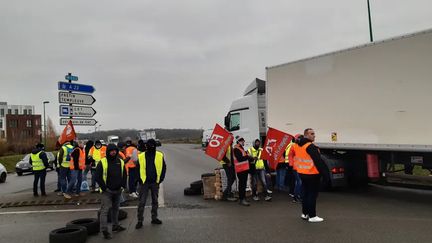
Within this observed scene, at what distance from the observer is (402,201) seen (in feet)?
33.8

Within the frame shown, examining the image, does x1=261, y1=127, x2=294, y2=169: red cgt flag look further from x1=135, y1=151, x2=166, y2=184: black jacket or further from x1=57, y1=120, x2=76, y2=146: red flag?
x1=57, y1=120, x2=76, y2=146: red flag

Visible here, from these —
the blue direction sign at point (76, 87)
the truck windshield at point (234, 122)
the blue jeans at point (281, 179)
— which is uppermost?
the blue direction sign at point (76, 87)

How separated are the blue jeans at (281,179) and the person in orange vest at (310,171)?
4050 millimetres

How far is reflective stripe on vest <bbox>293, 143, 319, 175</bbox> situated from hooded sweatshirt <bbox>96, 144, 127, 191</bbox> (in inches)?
139

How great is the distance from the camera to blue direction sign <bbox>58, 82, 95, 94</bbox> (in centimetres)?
1315

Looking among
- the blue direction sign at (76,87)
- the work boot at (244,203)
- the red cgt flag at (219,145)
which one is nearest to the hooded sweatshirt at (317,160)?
the work boot at (244,203)

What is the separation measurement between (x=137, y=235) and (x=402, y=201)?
268 inches

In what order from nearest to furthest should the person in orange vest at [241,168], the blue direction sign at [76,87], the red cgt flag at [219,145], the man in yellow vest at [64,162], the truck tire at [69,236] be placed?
the truck tire at [69,236]
the person in orange vest at [241,168]
the red cgt flag at [219,145]
the man in yellow vest at [64,162]
the blue direction sign at [76,87]

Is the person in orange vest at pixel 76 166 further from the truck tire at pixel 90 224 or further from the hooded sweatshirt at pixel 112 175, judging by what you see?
the hooded sweatshirt at pixel 112 175

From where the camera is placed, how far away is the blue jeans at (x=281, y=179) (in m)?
12.4

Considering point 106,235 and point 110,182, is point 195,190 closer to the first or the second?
point 110,182

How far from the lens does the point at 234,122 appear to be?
15.5 metres

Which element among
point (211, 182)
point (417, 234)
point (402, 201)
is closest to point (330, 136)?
point (402, 201)

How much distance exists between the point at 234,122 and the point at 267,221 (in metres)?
7.53
